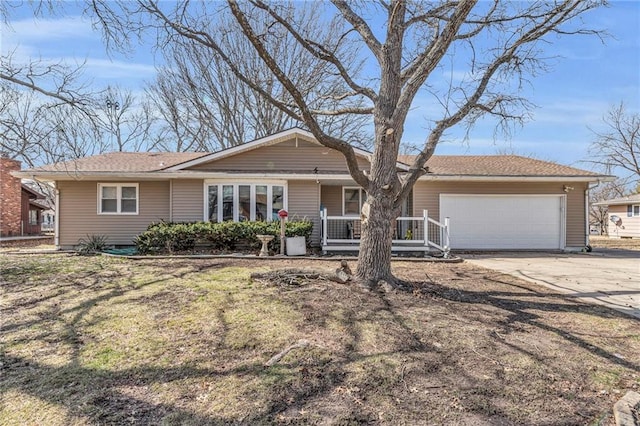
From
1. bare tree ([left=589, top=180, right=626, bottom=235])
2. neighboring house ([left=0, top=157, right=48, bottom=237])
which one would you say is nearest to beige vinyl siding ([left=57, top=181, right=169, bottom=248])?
neighboring house ([left=0, top=157, right=48, bottom=237])

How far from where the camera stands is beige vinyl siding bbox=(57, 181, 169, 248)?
1301 cm

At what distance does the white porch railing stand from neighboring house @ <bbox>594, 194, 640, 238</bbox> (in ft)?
79.4

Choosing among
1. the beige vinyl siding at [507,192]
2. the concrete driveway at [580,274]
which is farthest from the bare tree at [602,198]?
the concrete driveway at [580,274]

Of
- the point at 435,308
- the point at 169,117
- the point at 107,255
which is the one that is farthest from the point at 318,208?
the point at 169,117

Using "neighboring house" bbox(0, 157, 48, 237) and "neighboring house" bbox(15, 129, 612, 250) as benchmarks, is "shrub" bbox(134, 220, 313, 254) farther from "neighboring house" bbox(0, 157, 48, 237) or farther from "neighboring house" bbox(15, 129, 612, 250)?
"neighboring house" bbox(0, 157, 48, 237)

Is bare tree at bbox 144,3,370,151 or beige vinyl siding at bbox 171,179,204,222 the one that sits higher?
bare tree at bbox 144,3,370,151

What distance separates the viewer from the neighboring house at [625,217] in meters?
28.2

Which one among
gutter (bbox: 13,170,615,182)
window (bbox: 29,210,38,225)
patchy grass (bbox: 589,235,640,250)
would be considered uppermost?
gutter (bbox: 13,170,615,182)

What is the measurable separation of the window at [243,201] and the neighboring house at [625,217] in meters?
28.9

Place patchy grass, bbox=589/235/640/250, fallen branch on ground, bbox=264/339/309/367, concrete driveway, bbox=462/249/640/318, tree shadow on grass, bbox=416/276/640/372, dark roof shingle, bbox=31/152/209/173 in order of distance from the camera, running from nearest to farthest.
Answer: fallen branch on ground, bbox=264/339/309/367 < tree shadow on grass, bbox=416/276/640/372 < concrete driveway, bbox=462/249/640/318 < dark roof shingle, bbox=31/152/209/173 < patchy grass, bbox=589/235/640/250

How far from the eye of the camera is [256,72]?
66.9ft

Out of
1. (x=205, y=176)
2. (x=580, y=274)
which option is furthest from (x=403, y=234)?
(x=205, y=176)

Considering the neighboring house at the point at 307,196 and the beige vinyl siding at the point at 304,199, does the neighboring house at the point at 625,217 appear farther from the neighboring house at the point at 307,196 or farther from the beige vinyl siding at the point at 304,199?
the beige vinyl siding at the point at 304,199

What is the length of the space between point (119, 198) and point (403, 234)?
10.3 m
